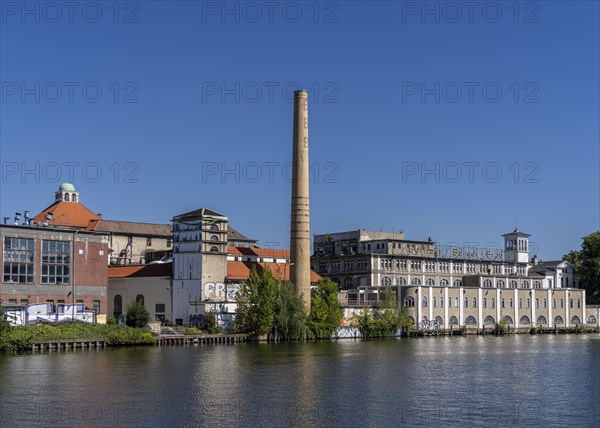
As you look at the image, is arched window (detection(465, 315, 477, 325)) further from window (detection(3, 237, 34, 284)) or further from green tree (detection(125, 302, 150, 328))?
window (detection(3, 237, 34, 284))

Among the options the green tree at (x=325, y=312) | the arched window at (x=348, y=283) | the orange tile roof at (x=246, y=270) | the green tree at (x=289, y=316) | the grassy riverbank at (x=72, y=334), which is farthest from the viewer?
the arched window at (x=348, y=283)

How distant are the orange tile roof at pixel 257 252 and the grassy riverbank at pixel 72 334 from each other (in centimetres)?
2642

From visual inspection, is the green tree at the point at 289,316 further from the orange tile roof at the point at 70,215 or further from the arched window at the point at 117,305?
the orange tile roof at the point at 70,215

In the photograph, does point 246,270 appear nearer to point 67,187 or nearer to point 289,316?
point 289,316

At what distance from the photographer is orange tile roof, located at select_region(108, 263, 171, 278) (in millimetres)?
99375

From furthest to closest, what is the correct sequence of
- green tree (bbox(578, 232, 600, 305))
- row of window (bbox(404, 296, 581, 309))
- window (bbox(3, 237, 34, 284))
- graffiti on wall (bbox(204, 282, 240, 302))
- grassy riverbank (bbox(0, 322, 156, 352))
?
green tree (bbox(578, 232, 600, 305))
row of window (bbox(404, 296, 581, 309))
graffiti on wall (bbox(204, 282, 240, 302))
window (bbox(3, 237, 34, 284))
grassy riverbank (bbox(0, 322, 156, 352))

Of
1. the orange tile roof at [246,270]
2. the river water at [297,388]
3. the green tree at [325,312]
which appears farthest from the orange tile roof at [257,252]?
the river water at [297,388]

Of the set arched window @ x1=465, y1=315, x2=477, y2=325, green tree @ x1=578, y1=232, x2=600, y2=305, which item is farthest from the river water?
green tree @ x1=578, y1=232, x2=600, y2=305

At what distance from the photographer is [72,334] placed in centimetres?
7819

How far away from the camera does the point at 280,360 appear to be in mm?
65500

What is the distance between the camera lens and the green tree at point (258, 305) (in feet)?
295

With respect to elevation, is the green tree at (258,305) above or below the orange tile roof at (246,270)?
below

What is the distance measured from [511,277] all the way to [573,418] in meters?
94.0

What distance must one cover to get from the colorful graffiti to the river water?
30.6 feet
